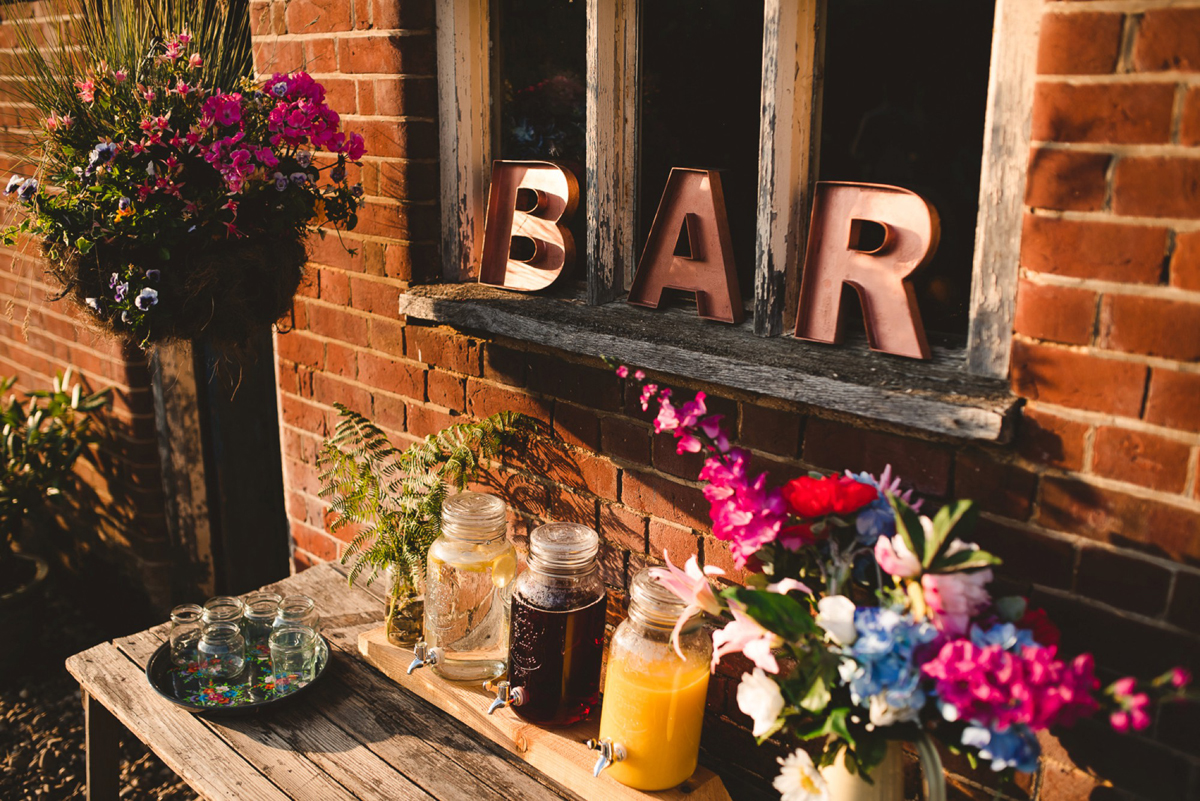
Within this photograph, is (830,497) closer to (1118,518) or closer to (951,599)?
(951,599)

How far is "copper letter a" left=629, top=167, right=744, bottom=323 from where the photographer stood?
161cm

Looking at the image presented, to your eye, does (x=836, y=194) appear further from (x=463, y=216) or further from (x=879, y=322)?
(x=463, y=216)

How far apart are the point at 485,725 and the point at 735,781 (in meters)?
0.50

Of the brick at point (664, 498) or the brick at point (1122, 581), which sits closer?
the brick at point (1122, 581)

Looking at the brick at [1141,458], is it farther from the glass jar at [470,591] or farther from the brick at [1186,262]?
the glass jar at [470,591]

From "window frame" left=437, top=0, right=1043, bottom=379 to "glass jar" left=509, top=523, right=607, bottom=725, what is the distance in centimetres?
54

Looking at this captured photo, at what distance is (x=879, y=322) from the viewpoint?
143 centimetres

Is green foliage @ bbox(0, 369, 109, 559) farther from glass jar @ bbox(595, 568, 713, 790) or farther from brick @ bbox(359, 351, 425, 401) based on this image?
glass jar @ bbox(595, 568, 713, 790)

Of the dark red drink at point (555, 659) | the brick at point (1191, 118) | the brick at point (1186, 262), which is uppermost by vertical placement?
the brick at point (1191, 118)

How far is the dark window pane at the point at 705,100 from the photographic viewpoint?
171 centimetres

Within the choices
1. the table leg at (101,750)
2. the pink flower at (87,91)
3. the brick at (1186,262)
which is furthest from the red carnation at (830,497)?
the table leg at (101,750)

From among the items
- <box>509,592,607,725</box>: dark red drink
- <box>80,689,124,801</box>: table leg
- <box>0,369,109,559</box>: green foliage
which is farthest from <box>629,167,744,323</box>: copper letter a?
<box>0,369,109,559</box>: green foliage

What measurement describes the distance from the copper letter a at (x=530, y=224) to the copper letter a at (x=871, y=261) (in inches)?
22.8

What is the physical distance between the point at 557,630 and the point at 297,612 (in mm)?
680
